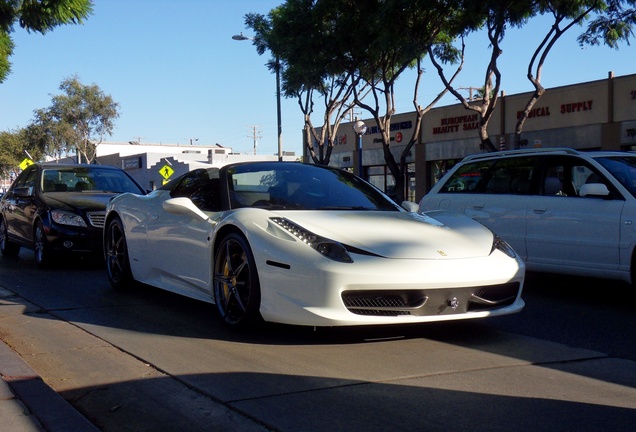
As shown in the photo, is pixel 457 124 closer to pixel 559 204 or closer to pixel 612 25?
pixel 612 25

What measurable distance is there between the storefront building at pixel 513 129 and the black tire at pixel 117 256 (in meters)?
15.7

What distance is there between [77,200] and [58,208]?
37 centimetres

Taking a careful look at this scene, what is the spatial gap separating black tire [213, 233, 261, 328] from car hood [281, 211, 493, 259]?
449 mm

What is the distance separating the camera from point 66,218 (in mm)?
10188

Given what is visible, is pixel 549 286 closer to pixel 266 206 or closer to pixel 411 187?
pixel 266 206

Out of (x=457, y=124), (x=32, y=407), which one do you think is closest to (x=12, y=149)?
(x=457, y=124)

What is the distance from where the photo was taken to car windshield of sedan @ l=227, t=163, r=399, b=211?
5.97 meters

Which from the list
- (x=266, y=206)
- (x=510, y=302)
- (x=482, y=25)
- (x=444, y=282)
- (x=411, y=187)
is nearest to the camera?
(x=444, y=282)

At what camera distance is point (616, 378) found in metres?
4.30

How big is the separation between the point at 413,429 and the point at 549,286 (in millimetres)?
5346

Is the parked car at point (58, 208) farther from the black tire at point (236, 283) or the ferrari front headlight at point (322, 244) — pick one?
the ferrari front headlight at point (322, 244)

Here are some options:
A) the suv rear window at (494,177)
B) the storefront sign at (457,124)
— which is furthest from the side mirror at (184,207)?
the storefront sign at (457,124)

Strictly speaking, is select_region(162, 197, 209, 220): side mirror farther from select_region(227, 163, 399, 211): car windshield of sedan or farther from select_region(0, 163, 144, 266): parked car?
select_region(0, 163, 144, 266): parked car

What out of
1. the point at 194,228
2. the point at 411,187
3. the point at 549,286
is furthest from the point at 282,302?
the point at 411,187
